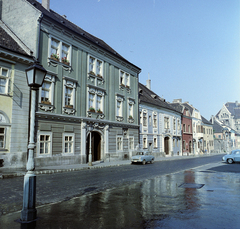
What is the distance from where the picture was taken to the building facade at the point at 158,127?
116 ft

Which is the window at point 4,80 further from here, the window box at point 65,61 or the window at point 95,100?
the window at point 95,100

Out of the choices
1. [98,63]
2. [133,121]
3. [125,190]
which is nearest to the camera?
[125,190]

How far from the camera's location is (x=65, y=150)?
21406mm

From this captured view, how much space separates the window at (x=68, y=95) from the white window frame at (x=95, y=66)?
3.42 meters

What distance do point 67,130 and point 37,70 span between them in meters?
15.7

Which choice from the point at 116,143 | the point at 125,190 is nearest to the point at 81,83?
the point at 116,143

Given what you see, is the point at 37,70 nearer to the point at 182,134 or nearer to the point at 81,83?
the point at 81,83

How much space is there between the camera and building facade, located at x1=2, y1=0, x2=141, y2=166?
19.8m

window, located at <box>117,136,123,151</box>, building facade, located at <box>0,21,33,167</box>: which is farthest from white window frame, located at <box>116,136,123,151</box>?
building facade, located at <box>0,21,33,167</box>

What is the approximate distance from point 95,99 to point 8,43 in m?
10.2

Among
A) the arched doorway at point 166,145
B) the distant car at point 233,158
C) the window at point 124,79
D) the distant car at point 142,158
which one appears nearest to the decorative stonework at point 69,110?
the distant car at point 142,158

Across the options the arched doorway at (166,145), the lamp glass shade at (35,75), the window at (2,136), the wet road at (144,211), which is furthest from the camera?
the arched doorway at (166,145)

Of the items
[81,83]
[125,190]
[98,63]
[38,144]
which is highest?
[98,63]

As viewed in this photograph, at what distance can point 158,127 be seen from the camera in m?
39.4
